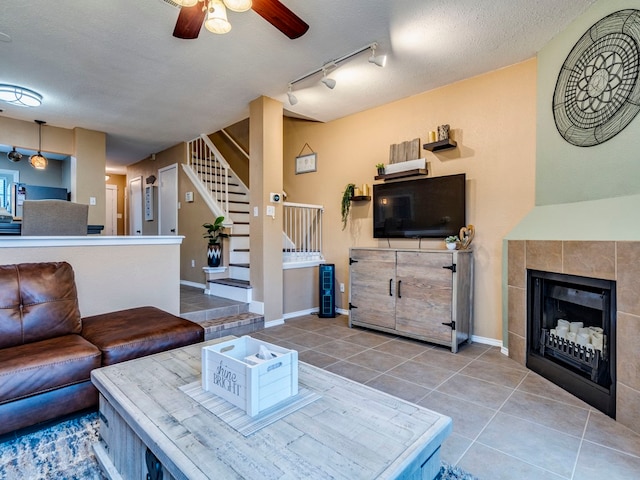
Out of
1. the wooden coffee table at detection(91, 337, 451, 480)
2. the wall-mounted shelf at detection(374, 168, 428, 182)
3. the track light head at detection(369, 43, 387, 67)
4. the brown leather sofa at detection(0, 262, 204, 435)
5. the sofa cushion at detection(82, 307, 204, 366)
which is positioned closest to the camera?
the wooden coffee table at detection(91, 337, 451, 480)

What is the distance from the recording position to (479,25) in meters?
2.66

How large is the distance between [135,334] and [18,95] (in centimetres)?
343

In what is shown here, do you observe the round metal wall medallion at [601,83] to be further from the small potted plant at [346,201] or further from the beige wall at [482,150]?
the small potted plant at [346,201]

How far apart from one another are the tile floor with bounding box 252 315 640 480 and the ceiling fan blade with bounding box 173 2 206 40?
2698 mm

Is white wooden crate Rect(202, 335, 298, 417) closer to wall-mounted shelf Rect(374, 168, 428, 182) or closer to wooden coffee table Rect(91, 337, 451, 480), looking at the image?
wooden coffee table Rect(91, 337, 451, 480)

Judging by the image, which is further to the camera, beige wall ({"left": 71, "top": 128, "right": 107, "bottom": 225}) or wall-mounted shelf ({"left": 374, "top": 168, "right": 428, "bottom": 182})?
beige wall ({"left": 71, "top": 128, "right": 107, "bottom": 225})

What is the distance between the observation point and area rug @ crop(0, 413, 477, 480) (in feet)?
5.04

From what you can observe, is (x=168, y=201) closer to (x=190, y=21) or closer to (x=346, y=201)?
(x=346, y=201)

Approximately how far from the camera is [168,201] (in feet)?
21.2

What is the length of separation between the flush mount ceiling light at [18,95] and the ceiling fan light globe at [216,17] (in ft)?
10.7

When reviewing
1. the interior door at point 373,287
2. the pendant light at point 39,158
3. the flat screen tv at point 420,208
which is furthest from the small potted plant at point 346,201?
the pendant light at point 39,158

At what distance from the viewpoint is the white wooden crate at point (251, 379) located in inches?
46.4

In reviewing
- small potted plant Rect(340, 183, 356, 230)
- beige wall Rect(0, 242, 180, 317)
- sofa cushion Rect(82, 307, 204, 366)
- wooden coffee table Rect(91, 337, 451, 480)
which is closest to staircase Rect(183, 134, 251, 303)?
beige wall Rect(0, 242, 180, 317)

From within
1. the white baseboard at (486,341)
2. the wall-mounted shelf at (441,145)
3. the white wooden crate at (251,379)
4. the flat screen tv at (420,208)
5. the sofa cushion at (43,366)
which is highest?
the wall-mounted shelf at (441,145)
